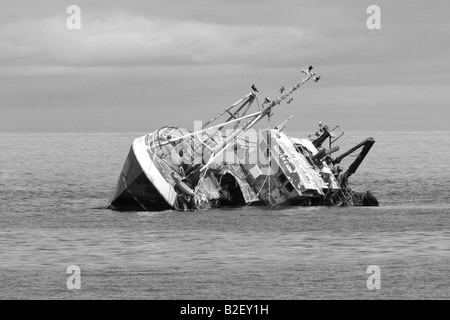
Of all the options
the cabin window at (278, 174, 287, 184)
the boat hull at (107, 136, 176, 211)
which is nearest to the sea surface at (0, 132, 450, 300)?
the boat hull at (107, 136, 176, 211)

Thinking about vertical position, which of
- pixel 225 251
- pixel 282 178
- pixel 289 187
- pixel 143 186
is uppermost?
pixel 282 178

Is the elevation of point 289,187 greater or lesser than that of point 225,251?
greater

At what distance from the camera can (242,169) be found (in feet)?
228

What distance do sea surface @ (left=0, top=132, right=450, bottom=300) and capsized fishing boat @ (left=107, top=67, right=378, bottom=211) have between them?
1002mm

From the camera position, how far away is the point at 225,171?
6894 cm

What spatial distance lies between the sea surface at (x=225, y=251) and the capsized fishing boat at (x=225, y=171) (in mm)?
1002

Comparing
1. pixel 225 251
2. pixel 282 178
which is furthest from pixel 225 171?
pixel 225 251

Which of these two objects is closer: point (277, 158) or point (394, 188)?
point (277, 158)

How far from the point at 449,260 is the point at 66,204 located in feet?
107

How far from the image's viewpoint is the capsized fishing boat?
65.8 m

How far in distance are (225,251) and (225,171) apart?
16339 mm

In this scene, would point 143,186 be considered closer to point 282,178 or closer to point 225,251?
point 282,178

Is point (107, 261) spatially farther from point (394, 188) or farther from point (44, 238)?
point (394, 188)
